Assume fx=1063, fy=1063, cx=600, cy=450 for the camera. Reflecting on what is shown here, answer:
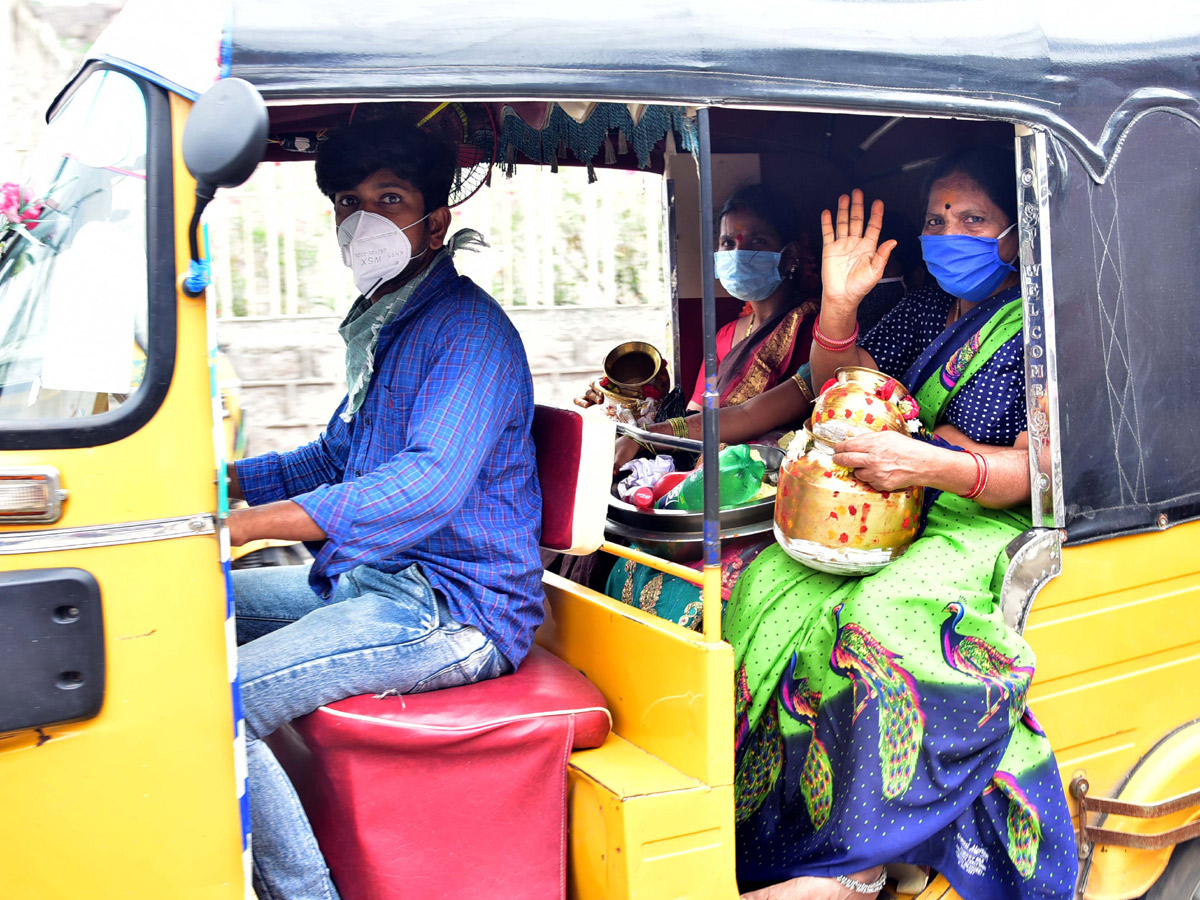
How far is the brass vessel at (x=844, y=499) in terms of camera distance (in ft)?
7.79

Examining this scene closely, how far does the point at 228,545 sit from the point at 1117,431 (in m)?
1.94

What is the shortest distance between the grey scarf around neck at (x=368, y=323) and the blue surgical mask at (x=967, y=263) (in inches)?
46.9

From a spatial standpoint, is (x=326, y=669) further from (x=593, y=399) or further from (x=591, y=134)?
(x=593, y=399)

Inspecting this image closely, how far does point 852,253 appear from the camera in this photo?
2.59m

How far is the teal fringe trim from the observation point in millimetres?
2406

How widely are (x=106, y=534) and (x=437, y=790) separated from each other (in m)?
0.80

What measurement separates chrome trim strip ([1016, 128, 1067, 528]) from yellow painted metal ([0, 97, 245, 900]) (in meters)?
1.71

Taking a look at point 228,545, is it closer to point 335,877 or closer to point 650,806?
point 335,877

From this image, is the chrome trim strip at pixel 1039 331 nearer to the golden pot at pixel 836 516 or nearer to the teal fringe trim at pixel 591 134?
the golden pot at pixel 836 516

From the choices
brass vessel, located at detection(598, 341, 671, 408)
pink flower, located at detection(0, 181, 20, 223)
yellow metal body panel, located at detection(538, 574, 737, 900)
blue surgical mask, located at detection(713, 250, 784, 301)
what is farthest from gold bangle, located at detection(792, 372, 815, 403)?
pink flower, located at detection(0, 181, 20, 223)

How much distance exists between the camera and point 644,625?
2.26 meters

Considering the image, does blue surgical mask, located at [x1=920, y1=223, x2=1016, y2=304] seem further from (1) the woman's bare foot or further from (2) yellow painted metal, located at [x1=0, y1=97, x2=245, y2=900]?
(2) yellow painted metal, located at [x1=0, y1=97, x2=245, y2=900]

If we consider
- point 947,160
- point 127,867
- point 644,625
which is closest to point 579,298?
point 947,160

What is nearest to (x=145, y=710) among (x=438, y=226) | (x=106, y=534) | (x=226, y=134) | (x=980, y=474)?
(x=106, y=534)
